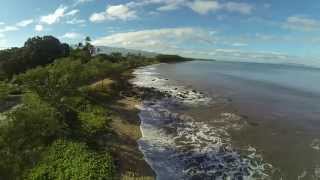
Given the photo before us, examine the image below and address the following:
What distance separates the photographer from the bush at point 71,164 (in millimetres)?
23086

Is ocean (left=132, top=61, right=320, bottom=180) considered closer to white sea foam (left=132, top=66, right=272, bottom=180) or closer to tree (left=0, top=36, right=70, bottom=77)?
white sea foam (left=132, top=66, right=272, bottom=180)

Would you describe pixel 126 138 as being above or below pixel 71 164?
below

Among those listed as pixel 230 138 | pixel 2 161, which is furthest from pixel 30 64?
pixel 2 161

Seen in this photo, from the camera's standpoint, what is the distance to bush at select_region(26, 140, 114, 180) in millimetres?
23086

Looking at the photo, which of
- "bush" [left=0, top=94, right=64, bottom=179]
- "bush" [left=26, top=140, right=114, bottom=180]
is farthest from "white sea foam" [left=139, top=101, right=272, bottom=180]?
"bush" [left=0, top=94, right=64, bottom=179]

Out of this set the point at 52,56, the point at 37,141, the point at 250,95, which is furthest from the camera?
the point at 52,56

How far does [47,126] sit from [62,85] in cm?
1408

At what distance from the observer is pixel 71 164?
82.3 feet

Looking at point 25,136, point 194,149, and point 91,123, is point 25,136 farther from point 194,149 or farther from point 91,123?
point 194,149

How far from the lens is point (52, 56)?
10994 cm

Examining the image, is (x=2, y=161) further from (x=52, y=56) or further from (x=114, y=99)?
(x=52, y=56)

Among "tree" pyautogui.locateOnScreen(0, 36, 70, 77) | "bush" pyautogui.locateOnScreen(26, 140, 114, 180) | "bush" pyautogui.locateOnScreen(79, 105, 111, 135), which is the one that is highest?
"tree" pyautogui.locateOnScreen(0, 36, 70, 77)

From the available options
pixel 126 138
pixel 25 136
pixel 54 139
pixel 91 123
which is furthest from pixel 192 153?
pixel 25 136

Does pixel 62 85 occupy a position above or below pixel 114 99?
above
